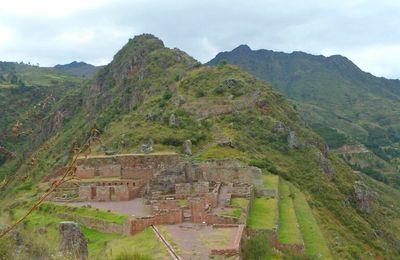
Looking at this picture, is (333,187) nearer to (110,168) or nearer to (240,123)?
(240,123)

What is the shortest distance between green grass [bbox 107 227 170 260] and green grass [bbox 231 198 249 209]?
6528 millimetres

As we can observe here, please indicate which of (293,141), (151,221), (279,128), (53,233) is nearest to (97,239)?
(53,233)

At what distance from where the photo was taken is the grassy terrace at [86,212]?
2791 centimetres

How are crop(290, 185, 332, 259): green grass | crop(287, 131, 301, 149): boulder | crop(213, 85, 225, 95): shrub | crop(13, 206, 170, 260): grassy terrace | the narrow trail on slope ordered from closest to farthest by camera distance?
the narrow trail on slope < crop(13, 206, 170, 260): grassy terrace < crop(290, 185, 332, 259): green grass < crop(287, 131, 301, 149): boulder < crop(213, 85, 225, 95): shrub

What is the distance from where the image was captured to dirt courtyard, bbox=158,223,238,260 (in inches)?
746

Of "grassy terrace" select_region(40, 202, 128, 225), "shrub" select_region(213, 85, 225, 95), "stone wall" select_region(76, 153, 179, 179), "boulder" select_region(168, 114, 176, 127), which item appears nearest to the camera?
"grassy terrace" select_region(40, 202, 128, 225)

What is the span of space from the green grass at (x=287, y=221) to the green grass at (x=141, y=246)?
6670 mm

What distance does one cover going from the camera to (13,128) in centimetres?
559

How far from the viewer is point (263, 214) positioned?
30.3 m

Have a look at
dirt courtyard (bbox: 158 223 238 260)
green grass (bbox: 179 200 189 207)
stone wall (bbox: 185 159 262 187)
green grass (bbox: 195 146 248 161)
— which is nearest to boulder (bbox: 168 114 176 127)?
green grass (bbox: 195 146 248 161)

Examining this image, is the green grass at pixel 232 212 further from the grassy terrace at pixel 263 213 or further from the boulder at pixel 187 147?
the boulder at pixel 187 147

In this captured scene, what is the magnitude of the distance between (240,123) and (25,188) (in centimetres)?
2337

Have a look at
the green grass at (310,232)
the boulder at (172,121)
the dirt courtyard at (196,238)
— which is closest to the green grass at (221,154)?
the green grass at (310,232)

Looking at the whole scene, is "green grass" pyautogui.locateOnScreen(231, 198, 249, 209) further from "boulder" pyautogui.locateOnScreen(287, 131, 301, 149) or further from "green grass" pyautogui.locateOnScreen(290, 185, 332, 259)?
"boulder" pyautogui.locateOnScreen(287, 131, 301, 149)
